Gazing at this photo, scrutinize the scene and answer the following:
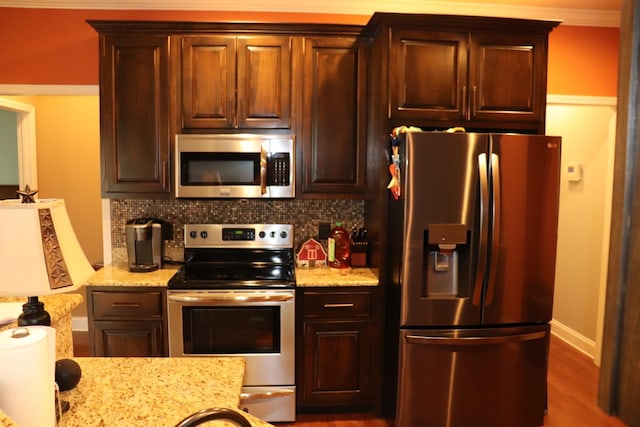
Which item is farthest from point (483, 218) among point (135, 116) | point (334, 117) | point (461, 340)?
point (135, 116)

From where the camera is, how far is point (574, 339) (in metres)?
3.76

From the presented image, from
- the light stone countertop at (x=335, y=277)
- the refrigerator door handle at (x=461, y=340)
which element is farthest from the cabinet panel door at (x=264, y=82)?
the refrigerator door handle at (x=461, y=340)

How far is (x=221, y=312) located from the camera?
2.56 m

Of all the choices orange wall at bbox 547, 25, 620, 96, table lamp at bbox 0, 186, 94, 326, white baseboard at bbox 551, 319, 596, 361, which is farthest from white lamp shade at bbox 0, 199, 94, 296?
white baseboard at bbox 551, 319, 596, 361

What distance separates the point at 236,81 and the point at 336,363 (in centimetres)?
183

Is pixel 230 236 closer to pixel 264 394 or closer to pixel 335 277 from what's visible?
pixel 335 277

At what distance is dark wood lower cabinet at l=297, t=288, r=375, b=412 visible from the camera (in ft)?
8.51

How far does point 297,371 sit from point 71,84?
244 cm

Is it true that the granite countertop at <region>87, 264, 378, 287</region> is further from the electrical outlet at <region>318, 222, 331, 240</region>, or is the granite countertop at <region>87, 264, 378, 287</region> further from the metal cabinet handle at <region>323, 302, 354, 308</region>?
the electrical outlet at <region>318, 222, 331, 240</region>

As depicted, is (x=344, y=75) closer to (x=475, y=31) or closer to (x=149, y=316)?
(x=475, y=31)

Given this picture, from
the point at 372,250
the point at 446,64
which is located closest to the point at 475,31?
the point at 446,64

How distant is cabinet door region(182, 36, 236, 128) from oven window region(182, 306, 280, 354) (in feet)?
3.77

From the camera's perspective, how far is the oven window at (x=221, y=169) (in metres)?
2.75

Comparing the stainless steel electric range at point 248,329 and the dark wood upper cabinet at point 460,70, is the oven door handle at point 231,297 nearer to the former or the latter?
the stainless steel electric range at point 248,329
